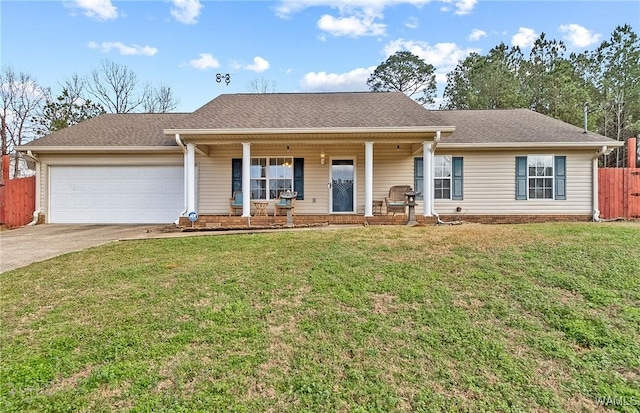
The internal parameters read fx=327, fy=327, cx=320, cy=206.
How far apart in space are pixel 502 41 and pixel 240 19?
1976 cm

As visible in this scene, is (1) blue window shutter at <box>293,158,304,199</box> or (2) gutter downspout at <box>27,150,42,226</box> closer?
(2) gutter downspout at <box>27,150,42,226</box>

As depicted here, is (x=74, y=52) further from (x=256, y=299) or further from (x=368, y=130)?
(x=256, y=299)

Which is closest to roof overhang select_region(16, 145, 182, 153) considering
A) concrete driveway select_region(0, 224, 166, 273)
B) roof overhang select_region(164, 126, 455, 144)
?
roof overhang select_region(164, 126, 455, 144)

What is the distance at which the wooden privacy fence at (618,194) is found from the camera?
1062 centimetres

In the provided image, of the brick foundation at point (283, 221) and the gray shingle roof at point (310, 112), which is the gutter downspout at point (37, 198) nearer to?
the gray shingle roof at point (310, 112)

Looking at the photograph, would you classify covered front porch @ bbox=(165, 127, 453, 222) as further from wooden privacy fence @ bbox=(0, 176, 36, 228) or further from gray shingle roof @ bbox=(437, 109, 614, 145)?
wooden privacy fence @ bbox=(0, 176, 36, 228)

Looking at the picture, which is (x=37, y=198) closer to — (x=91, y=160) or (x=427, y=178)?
(x=91, y=160)

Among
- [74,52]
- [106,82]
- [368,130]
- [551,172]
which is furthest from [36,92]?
[551,172]

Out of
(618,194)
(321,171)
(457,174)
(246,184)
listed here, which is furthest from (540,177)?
(246,184)

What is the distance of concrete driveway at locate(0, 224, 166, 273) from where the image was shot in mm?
5787

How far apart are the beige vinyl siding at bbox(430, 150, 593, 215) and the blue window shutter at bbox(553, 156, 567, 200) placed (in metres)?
0.10

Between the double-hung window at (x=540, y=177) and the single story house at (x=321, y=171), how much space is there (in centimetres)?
3

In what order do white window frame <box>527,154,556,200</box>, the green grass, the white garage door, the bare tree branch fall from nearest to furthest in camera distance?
1. the green grass
2. white window frame <box>527,154,556,200</box>
3. the white garage door
4. the bare tree branch

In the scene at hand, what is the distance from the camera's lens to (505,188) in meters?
10.5
